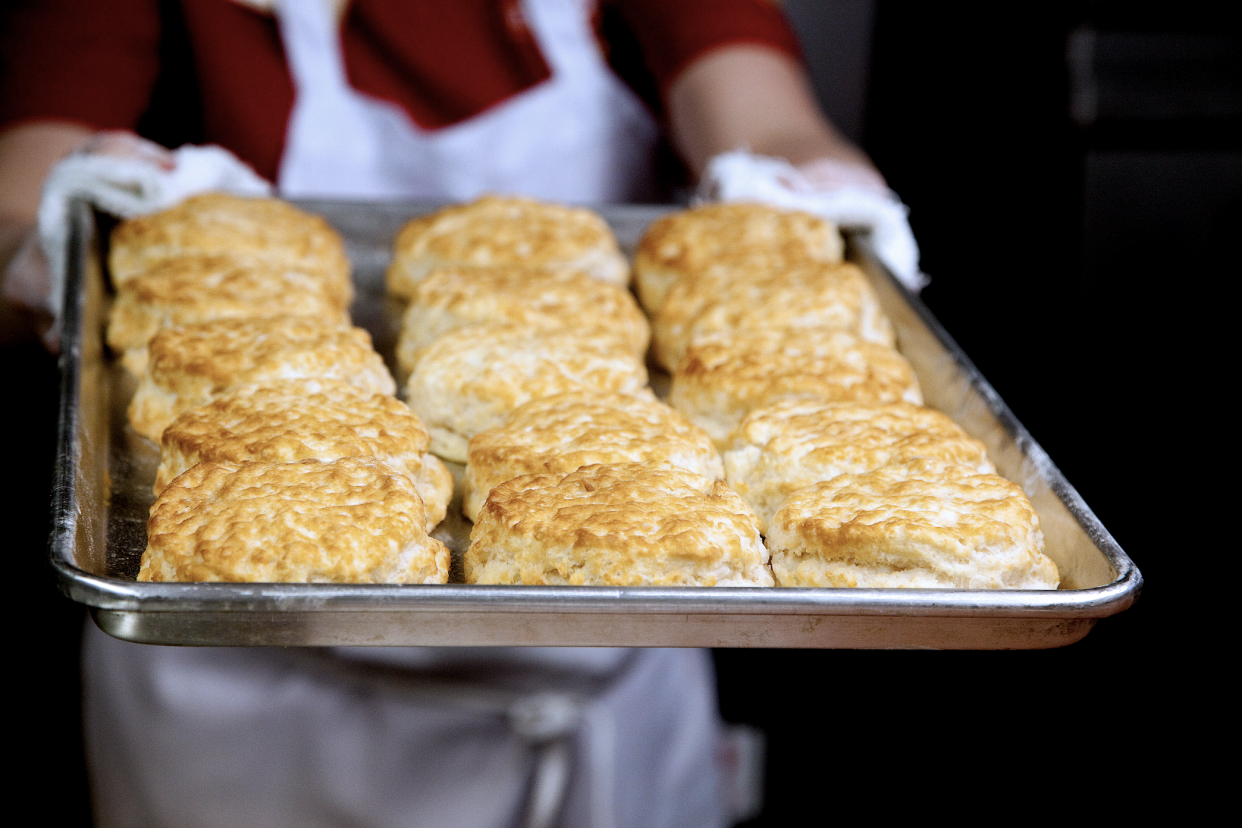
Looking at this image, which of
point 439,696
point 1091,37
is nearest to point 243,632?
point 439,696

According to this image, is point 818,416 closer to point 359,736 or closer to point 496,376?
point 496,376

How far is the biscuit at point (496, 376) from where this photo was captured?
1849 millimetres

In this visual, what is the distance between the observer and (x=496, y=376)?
1.86 m

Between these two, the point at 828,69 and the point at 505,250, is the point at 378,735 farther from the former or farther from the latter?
the point at 828,69

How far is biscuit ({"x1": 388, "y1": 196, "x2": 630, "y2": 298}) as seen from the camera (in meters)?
2.37

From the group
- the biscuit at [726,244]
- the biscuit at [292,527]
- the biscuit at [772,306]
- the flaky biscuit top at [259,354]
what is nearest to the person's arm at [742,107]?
the biscuit at [726,244]

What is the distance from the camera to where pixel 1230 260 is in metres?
3.42

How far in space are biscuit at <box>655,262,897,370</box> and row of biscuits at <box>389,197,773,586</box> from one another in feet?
0.25

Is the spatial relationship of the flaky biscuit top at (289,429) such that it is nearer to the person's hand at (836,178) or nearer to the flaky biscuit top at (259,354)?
the flaky biscuit top at (259,354)

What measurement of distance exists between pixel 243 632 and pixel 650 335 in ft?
4.09

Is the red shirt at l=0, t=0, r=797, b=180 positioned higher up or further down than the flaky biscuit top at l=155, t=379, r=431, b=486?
higher up

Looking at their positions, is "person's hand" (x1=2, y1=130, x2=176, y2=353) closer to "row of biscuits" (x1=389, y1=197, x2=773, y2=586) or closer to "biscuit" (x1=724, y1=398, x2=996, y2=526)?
"row of biscuits" (x1=389, y1=197, x2=773, y2=586)

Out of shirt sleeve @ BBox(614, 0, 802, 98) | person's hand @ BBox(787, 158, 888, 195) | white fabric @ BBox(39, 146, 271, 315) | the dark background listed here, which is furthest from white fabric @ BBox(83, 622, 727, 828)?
shirt sleeve @ BBox(614, 0, 802, 98)

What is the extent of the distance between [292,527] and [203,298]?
840 millimetres
